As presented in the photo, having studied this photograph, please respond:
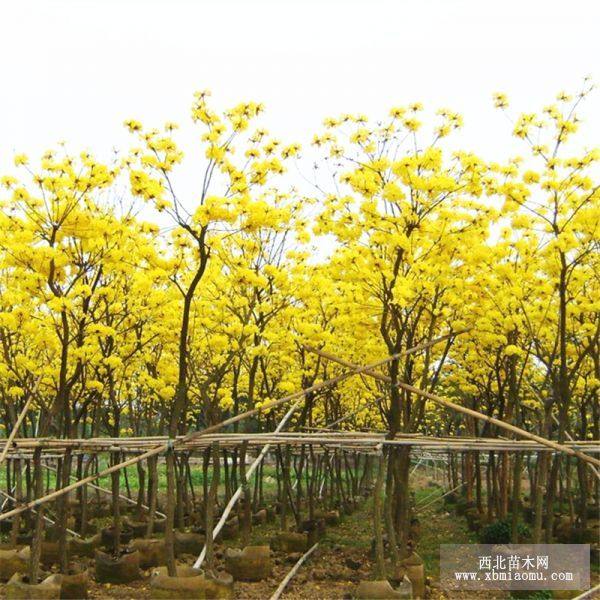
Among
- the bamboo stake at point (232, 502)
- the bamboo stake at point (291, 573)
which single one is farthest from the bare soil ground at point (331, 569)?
the bamboo stake at point (232, 502)

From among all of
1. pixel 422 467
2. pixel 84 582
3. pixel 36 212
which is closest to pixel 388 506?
pixel 84 582

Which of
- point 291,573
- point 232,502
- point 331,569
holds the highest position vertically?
point 232,502

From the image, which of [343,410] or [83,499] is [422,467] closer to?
[343,410]

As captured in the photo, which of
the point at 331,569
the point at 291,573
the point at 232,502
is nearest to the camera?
the point at 232,502

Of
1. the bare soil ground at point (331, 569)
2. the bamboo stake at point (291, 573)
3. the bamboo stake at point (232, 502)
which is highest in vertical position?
the bamboo stake at point (232, 502)

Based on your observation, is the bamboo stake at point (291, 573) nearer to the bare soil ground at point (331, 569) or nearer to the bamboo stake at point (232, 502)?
the bare soil ground at point (331, 569)

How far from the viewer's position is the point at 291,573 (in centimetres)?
823

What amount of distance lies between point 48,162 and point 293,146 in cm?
255

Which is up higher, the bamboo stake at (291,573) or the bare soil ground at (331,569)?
the bamboo stake at (291,573)

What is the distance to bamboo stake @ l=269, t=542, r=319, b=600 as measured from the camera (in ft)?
24.8

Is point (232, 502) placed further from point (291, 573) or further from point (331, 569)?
point (331, 569)

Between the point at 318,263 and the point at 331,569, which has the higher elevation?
the point at 318,263

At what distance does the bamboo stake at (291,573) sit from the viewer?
7.56m

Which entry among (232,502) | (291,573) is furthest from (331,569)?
(232,502)
